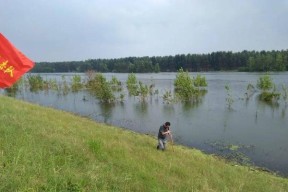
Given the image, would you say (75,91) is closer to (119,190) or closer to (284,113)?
(284,113)

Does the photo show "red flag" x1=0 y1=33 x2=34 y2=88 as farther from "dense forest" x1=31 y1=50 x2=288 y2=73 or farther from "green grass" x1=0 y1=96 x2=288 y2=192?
"dense forest" x1=31 y1=50 x2=288 y2=73

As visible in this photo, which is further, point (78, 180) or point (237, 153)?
point (237, 153)

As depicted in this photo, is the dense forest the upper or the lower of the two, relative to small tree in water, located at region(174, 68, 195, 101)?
upper

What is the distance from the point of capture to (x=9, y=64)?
6176 mm

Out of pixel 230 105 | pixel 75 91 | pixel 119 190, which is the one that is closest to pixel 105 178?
pixel 119 190

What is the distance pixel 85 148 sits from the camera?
385 inches

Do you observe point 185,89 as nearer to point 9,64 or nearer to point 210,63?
point 9,64

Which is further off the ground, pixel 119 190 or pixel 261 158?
pixel 119 190

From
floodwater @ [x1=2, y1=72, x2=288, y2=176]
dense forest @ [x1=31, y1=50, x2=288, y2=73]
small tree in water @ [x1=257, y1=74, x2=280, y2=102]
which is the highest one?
dense forest @ [x1=31, y1=50, x2=288, y2=73]

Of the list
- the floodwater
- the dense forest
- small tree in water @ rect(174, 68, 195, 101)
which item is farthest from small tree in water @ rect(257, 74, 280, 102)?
the dense forest

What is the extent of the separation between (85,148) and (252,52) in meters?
142

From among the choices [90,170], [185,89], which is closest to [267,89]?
[185,89]

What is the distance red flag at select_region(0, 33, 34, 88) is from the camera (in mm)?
6062

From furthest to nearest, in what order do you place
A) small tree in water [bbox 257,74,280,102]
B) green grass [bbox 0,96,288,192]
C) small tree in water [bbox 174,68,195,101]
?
small tree in water [bbox 174,68,195,101] → small tree in water [bbox 257,74,280,102] → green grass [bbox 0,96,288,192]
